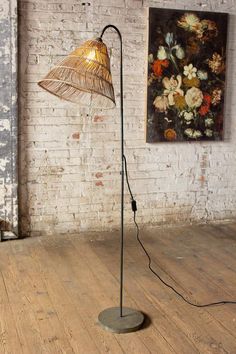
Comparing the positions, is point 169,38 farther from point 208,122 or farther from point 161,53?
point 208,122

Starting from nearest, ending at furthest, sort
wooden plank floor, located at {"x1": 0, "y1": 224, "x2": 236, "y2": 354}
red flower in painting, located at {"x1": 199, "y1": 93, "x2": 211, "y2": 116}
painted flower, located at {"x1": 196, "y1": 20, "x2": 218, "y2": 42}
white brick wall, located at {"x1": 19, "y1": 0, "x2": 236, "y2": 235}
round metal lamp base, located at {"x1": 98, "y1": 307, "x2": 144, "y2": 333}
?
wooden plank floor, located at {"x1": 0, "y1": 224, "x2": 236, "y2": 354}, round metal lamp base, located at {"x1": 98, "y1": 307, "x2": 144, "y2": 333}, white brick wall, located at {"x1": 19, "y1": 0, "x2": 236, "y2": 235}, painted flower, located at {"x1": 196, "y1": 20, "x2": 218, "y2": 42}, red flower in painting, located at {"x1": 199, "y1": 93, "x2": 211, "y2": 116}

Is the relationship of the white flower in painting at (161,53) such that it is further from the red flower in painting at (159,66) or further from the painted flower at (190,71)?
the painted flower at (190,71)

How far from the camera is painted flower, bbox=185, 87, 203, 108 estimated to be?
4.62 meters

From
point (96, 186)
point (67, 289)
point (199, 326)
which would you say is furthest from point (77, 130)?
point (199, 326)

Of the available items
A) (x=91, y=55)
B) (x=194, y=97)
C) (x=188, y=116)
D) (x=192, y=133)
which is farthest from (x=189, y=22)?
(x=91, y=55)

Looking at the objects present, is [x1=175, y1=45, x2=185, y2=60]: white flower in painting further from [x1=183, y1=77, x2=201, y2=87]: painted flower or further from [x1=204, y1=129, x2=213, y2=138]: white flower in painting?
[x1=204, y1=129, x2=213, y2=138]: white flower in painting

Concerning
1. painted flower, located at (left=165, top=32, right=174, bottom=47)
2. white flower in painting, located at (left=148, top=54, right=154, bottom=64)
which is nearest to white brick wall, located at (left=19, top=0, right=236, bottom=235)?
white flower in painting, located at (left=148, top=54, right=154, bottom=64)

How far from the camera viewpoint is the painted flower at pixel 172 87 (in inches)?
179

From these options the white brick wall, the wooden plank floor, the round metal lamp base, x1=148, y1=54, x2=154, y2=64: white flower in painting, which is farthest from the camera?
x1=148, y1=54, x2=154, y2=64: white flower in painting

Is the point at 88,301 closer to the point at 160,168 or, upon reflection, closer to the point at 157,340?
the point at 157,340

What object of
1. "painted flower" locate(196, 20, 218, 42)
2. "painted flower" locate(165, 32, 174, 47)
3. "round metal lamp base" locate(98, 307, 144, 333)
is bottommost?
"round metal lamp base" locate(98, 307, 144, 333)

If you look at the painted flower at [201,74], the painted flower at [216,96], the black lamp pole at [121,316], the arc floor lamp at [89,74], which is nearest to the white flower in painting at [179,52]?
the painted flower at [201,74]

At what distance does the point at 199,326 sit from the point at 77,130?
7.18 ft

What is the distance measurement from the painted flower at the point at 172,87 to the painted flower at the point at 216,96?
1.11 ft
